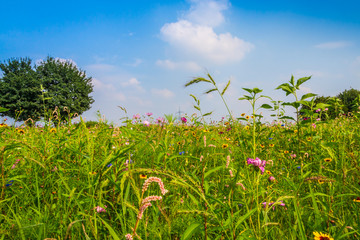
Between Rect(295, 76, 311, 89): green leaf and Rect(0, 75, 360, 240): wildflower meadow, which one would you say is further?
Rect(295, 76, 311, 89): green leaf

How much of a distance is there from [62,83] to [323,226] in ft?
141

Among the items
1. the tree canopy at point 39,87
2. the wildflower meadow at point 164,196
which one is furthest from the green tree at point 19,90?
the wildflower meadow at point 164,196

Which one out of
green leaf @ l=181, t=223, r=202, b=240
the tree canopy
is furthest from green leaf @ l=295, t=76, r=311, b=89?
the tree canopy

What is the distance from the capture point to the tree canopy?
113 feet

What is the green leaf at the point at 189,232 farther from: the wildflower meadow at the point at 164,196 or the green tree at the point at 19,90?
the green tree at the point at 19,90

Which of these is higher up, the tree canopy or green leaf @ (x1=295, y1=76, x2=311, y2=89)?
the tree canopy

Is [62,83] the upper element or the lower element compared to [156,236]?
upper

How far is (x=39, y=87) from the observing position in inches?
1313

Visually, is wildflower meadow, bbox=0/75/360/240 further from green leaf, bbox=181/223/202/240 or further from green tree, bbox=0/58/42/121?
green tree, bbox=0/58/42/121

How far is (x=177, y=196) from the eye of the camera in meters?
2.04

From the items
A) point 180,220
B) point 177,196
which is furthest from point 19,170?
point 180,220

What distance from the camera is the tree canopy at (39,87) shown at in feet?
113

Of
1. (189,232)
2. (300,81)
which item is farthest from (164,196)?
(300,81)

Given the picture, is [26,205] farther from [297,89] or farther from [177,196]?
[297,89]
